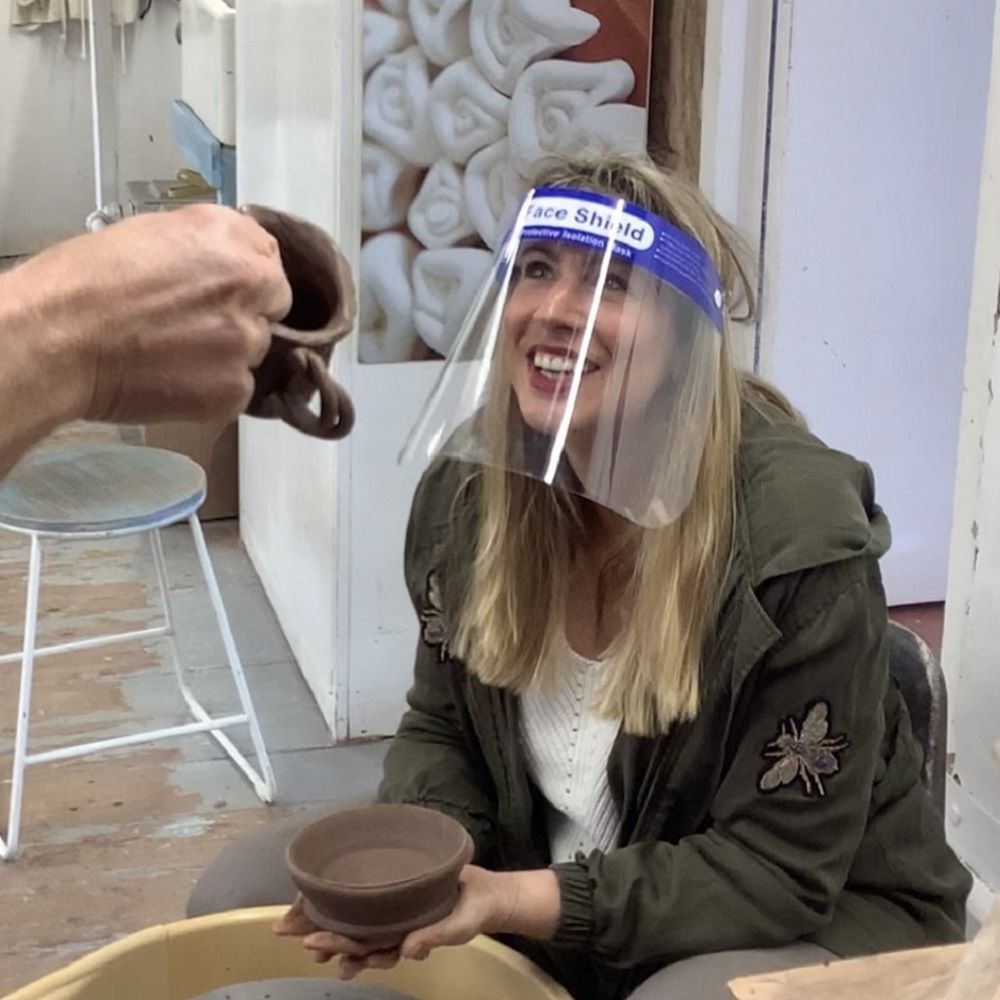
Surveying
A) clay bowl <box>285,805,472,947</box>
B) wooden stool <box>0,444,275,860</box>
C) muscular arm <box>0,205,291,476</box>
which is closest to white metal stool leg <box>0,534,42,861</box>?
wooden stool <box>0,444,275,860</box>

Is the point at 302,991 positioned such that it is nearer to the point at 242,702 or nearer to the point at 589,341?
the point at 589,341

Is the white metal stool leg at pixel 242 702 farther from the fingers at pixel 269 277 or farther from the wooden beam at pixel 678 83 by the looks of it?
the fingers at pixel 269 277

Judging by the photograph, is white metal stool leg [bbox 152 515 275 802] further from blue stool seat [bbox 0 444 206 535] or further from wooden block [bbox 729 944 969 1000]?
wooden block [bbox 729 944 969 1000]

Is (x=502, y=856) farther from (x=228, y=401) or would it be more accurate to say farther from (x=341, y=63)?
(x=341, y=63)

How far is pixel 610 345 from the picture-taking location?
4.21 ft

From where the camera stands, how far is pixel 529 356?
52.5 inches

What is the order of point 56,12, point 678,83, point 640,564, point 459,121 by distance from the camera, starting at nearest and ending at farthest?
point 640,564 → point 459,121 → point 678,83 → point 56,12

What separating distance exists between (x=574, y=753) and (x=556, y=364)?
385 millimetres

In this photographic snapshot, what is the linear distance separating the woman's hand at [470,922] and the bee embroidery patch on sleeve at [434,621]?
0.84ft

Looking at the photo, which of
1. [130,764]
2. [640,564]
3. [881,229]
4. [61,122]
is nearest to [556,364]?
[640,564]

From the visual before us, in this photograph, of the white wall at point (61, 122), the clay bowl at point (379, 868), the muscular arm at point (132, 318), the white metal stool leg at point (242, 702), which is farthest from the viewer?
the white wall at point (61, 122)

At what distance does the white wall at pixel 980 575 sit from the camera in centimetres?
179

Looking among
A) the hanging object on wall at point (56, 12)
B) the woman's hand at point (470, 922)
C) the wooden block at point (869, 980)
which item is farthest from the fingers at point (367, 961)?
the hanging object on wall at point (56, 12)

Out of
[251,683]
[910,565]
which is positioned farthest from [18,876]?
[910,565]
